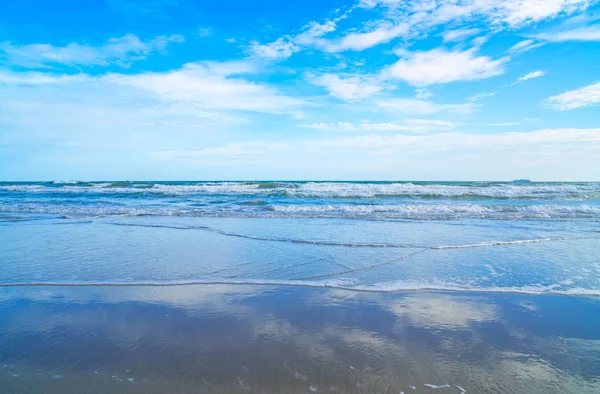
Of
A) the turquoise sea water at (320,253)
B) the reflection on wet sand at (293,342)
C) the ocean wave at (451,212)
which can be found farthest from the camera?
the ocean wave at (451,212)

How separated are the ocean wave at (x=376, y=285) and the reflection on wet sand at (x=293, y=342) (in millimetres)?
239

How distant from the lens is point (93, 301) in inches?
179

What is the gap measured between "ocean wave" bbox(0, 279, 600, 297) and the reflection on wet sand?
0.24 m

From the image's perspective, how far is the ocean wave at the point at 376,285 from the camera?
16.8 feet

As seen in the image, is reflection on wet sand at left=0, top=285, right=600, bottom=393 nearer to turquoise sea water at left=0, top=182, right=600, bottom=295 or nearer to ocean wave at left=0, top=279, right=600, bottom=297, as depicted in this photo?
ocean wave at left=0, top=279, right=600, bottom=297

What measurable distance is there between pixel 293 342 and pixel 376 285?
231cm

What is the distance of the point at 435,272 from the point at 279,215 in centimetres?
945

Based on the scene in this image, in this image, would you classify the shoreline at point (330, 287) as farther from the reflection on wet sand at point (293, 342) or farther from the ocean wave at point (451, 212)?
the ocean wave at point (451, 212)

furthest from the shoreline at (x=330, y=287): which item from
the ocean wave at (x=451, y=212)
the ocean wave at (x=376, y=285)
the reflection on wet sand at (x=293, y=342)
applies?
the ocean wave at (x=451, y=212)

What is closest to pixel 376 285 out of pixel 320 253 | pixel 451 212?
pixel 320 253

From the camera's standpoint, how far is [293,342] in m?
3.42

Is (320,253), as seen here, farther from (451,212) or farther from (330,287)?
(451,212)

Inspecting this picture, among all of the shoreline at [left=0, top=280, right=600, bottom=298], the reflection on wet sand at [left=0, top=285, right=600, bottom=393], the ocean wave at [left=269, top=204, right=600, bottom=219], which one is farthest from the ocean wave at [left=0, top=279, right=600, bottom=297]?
Result: the ocean wave at [left=269, top=204, right=600, bottom=219]

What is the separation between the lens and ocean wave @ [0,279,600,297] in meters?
5.11
